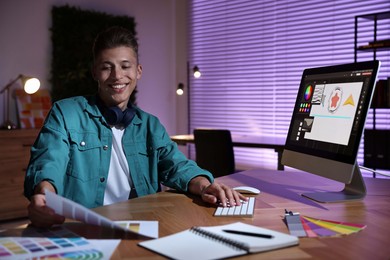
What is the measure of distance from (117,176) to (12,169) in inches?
107

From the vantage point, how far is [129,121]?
5.92 feet

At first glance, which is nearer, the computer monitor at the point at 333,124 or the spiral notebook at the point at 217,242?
the spiral notebook at the point at 217,242

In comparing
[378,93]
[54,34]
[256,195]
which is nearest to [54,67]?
[54,34]

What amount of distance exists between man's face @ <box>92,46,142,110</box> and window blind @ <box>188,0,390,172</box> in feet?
10.2

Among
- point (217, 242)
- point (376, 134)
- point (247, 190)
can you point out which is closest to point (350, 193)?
point (247, 190)

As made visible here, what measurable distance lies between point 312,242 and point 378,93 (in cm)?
316

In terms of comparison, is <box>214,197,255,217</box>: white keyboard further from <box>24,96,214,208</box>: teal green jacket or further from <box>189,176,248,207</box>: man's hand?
<box>24,96,214,208</box>: teal green jacket

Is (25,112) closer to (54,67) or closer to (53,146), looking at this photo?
(54,67)

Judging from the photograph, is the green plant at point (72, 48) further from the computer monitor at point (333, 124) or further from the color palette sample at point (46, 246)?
the color palette sample at point (46, 246)

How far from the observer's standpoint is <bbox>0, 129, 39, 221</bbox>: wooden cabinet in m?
4.04

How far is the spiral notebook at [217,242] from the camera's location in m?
A: 0.98

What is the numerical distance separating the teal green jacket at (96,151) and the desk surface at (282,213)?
160 millimetres

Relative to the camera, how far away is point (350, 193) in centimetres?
164

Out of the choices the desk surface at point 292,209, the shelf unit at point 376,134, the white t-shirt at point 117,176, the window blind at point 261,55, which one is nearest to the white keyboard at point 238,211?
the desk surface at point 292,209
